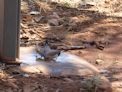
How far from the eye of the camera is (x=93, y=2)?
8.50m

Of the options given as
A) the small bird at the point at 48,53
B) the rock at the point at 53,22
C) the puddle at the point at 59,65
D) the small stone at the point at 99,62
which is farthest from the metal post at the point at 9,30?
the rock at the point at 53,22

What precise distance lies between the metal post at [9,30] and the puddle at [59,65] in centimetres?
20

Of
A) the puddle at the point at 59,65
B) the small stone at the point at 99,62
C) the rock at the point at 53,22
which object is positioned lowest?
the small stone at the point at 99,62

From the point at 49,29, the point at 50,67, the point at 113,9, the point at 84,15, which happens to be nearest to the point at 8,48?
the point at 50,67

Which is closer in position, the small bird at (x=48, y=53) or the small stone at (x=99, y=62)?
the small bird at (x=48, y=53)

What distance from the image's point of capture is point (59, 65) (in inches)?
197

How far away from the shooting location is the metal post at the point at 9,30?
15.6 feet

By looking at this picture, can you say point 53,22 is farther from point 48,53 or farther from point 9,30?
point 9,30

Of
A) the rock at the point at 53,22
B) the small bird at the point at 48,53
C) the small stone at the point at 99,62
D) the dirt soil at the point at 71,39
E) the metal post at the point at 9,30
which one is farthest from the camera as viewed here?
the rock at the point at 53,22

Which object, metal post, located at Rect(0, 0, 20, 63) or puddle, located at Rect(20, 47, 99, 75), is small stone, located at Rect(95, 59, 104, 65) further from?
metal post, located at Rect(0, 0, 20, 63)

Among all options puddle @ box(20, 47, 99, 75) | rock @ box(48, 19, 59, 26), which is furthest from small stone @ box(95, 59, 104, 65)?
rock @ box(48, 19, 59, 26)

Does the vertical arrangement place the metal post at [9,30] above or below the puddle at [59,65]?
above

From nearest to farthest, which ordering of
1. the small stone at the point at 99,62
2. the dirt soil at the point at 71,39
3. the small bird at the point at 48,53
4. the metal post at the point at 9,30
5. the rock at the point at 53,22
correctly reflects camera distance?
the dirt soil at the point at 71,39
the metal post at the point at 9,30
the small bird at the point at 48,53
the small stone at the point at 99,62
the rock at the point at 53,22

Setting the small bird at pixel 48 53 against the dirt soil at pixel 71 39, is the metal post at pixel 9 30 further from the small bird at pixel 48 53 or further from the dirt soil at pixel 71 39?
the small bird at pixel 48 53
